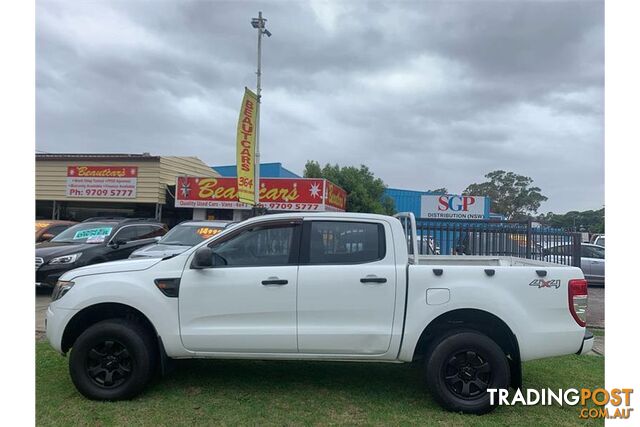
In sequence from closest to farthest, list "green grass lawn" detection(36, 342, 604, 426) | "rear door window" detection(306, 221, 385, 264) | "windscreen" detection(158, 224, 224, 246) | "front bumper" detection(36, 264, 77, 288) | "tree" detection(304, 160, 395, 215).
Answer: "green grass lawn" detection(36, 342, 604, 426)
"rear door window" detection(306, 221, 385, 264)
"front bumper" detection(36, 264, 77, 288)
"windscreen" detection(158, 224, 224, 246)
"tree" detection(304, 160, 395, 215)

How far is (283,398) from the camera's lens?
14.8 ft

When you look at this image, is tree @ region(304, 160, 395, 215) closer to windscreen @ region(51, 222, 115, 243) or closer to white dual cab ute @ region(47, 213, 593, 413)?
windscreen @ region(51, 222, 115, 243)

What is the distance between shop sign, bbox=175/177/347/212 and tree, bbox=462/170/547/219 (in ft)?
167

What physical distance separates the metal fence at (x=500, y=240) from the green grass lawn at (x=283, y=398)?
410 centimetres

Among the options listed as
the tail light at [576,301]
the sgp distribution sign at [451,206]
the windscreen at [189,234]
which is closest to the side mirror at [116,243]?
the windscreen at [189,234]

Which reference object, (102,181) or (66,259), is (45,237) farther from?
(102,181)

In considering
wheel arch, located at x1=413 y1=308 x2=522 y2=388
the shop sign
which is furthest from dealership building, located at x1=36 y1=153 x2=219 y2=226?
wheel arch, located at x1=413 y1=308 x2=522 y2=388

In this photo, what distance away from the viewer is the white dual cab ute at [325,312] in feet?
13.8

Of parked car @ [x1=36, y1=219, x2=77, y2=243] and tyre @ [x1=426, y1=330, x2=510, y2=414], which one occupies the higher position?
parked car @ [x1=36, y1=219, x2=77, y2=243]

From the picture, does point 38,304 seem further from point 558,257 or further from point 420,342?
point 558,257

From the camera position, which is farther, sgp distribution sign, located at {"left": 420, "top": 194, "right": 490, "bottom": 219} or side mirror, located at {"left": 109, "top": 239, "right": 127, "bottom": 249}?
sgp distribution sign, located at {"left": 420, "top": 194, "right": 490, "bottom": 219}

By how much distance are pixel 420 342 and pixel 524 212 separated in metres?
65.1

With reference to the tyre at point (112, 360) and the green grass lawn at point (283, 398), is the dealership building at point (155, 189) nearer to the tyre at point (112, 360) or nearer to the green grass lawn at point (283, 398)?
the green grass lawn at point (283, 398)

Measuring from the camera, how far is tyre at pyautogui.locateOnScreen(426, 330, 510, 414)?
13.6 ft
